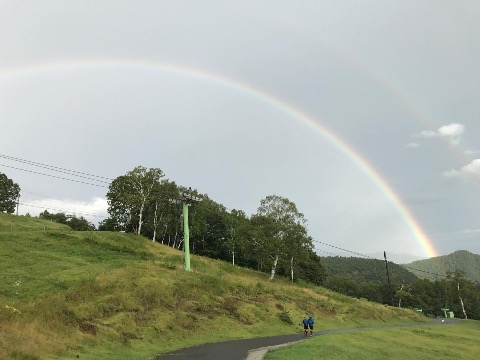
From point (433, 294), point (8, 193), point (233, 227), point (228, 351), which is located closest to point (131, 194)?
point (233, 227)

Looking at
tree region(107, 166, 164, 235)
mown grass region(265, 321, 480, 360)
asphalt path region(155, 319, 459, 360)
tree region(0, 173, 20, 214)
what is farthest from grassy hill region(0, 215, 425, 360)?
tree region(0, 173, 20, 214)

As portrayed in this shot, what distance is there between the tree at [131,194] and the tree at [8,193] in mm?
41254

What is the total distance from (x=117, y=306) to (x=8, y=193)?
111598 millimetres

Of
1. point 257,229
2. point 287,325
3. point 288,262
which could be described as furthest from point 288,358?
point 288,262

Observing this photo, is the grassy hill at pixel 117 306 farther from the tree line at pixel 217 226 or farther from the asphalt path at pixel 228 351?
the tree line at pixel 217 226

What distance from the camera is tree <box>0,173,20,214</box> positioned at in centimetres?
11794

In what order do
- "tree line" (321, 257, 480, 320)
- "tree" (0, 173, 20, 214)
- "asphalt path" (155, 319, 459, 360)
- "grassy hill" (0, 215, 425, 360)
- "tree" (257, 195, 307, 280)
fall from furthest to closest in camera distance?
"tree line" (321, 257, 480, 320) → "tree" (0, 173, 20, 214) → "tree" (257, 195, 307, 280) → "asphalt path" (155, 319, 459, 360) → "grassy hill" (0, 215, 425, 360)

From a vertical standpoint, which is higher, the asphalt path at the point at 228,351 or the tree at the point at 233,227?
the tree at the point at 233,227

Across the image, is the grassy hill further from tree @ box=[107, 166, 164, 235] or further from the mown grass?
tree @ box=[107, 166, 164, 235]

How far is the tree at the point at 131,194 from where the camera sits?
8981cm

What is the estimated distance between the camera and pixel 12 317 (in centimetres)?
2314

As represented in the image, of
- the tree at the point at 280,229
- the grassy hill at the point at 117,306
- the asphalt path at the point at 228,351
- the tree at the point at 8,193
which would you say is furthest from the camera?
the tree at the point at 8,193

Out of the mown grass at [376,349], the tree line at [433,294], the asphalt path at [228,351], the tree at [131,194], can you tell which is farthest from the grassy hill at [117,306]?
the tree line at [433,294]

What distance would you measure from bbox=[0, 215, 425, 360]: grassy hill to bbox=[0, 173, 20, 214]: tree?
7222cm
